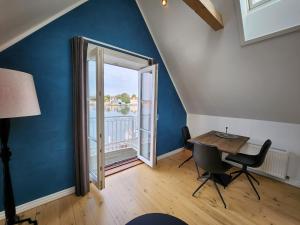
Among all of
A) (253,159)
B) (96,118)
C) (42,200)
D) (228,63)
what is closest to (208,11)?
(228,63)

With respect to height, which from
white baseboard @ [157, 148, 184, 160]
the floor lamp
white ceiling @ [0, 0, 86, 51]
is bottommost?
white baseboard @ [157, 148, 184, 160]

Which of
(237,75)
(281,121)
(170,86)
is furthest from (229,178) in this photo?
(170,86)

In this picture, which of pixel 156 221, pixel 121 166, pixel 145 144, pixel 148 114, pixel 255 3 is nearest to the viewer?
pixel 156 221

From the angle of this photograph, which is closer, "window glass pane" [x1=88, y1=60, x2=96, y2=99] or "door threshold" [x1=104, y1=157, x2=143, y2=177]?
"window glass pane" [x1=88, y1=60, x2=96, y2=99]

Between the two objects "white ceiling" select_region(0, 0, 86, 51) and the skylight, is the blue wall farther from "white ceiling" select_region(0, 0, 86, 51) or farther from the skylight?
the skylight

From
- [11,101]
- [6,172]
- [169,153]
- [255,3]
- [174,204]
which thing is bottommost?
[174,204]

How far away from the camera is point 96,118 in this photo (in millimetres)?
2105

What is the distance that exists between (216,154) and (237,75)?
1.41m

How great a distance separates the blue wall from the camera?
1.74 m

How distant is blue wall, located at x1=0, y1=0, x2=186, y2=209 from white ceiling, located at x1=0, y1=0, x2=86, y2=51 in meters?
0.07

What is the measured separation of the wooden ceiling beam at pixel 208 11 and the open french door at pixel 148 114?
117 cm

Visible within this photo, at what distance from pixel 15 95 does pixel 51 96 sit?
36.2 inches

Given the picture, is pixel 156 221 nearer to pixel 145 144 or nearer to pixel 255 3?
pixel 145 144

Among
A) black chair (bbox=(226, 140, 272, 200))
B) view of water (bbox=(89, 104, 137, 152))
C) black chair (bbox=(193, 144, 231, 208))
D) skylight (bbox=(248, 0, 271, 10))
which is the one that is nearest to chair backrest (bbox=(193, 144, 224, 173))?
black chair (bbox=(193, 144, 231, 208))
